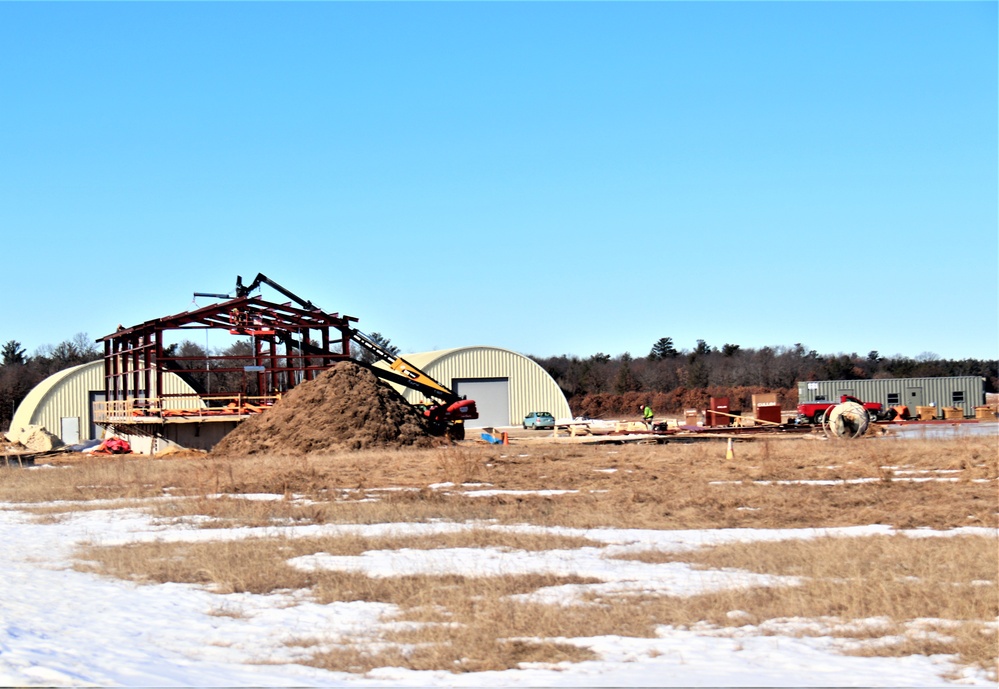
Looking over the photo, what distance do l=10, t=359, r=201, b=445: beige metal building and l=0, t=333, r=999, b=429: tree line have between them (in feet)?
75.3

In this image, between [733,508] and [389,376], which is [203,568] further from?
[389,376]

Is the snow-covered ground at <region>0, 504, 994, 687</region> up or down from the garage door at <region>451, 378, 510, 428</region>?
down

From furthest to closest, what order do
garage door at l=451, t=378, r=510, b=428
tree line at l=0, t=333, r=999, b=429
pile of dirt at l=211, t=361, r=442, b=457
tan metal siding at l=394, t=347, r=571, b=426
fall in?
tree line at l=0, t=333, r=999, b=429, garage door at l=451, t=378, r=510, b=428, tan metal siding at l=394, t=347, r=571, b=426, pile of dirt at l=211, t=361, r=442, b=457

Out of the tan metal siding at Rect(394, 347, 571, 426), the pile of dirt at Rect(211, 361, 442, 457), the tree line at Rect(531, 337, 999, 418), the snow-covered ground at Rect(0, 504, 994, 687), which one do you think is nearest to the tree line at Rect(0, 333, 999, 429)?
the tree line at Rect(531, 337, 999, 418)

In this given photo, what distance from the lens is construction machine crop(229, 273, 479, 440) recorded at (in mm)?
40594

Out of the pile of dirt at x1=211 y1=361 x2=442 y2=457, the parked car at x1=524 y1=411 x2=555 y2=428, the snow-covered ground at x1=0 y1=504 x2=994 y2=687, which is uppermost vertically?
the pile of dirt at x1=211 y1=361 x2=442 y2=457

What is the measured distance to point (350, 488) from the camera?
22.9m

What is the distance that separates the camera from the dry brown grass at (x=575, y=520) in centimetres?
938

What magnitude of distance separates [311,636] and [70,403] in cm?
5541

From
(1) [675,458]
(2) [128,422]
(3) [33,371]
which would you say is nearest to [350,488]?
(1) [675,458]

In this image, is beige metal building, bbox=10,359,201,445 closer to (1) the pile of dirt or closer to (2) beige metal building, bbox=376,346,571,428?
(2) beige metal building, bbox=376,346,571,428

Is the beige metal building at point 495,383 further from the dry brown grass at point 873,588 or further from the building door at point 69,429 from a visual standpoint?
the dry brown grass at point 873,588

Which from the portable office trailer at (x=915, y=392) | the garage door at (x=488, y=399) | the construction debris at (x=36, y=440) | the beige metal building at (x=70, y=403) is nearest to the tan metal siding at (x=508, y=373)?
the garage door at (x=488, y=399)

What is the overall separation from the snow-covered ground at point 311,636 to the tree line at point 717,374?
77.7 m
